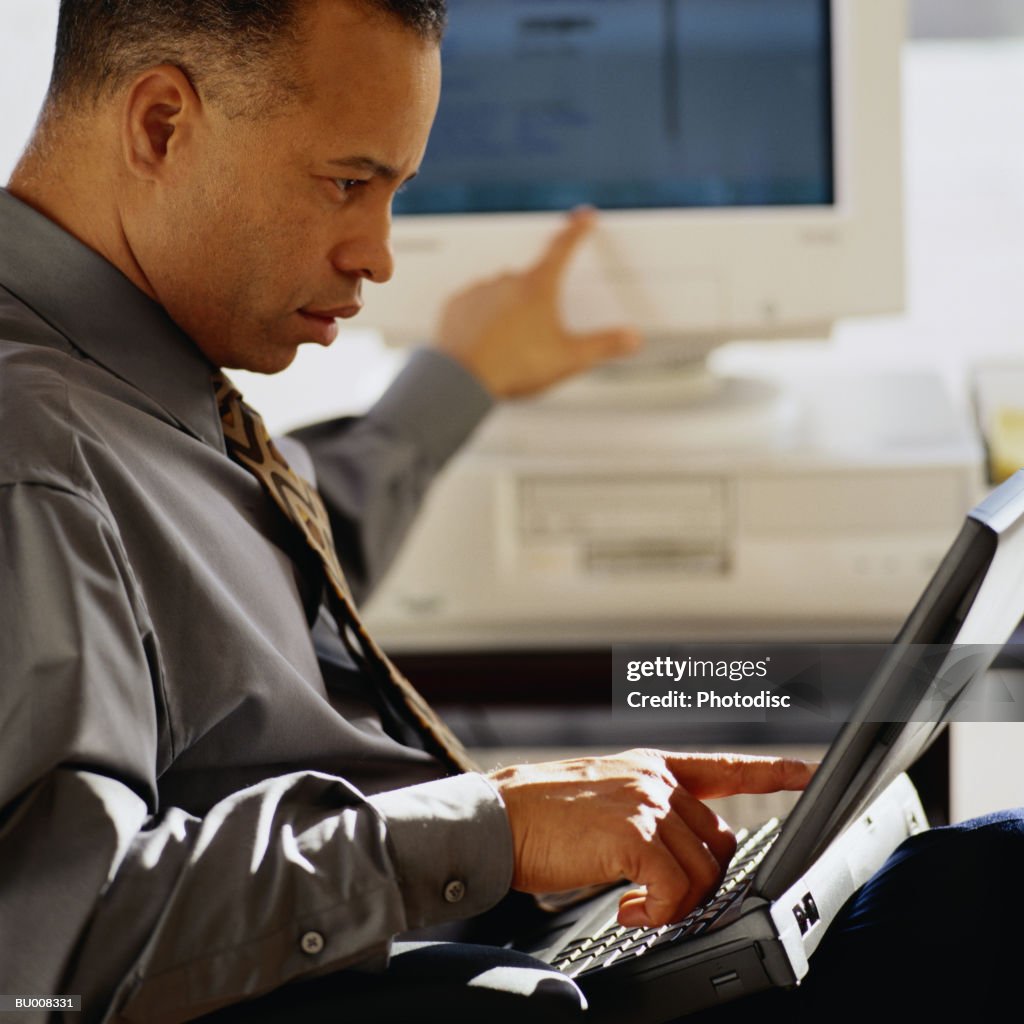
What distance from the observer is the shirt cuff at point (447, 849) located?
770mm

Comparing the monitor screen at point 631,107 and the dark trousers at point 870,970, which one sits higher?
the monitor screen at point 631,107

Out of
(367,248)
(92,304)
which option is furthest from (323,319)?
(92,304)

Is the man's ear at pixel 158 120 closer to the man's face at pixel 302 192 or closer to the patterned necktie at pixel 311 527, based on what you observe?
the man's face at pixel 302 192

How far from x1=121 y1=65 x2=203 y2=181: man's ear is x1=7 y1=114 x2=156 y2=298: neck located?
0.03 meters

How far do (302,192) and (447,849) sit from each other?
0.40 metres

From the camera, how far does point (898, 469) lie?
1398 mm

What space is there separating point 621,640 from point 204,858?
2.38 feet

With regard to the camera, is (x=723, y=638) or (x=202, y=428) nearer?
(x=202, y=428)

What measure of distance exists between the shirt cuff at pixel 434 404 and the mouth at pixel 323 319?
15.4 inches

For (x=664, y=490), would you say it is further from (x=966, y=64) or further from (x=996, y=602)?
(x=966, y=64)

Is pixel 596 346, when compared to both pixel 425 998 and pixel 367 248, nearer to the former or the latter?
pixel 367 248

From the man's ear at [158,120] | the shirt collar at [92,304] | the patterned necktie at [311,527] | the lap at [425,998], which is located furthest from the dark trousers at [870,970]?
the man's ear at [158,120]

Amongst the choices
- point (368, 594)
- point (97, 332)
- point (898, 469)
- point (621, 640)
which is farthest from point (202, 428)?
point (898, 469)

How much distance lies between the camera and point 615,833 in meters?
0.79
